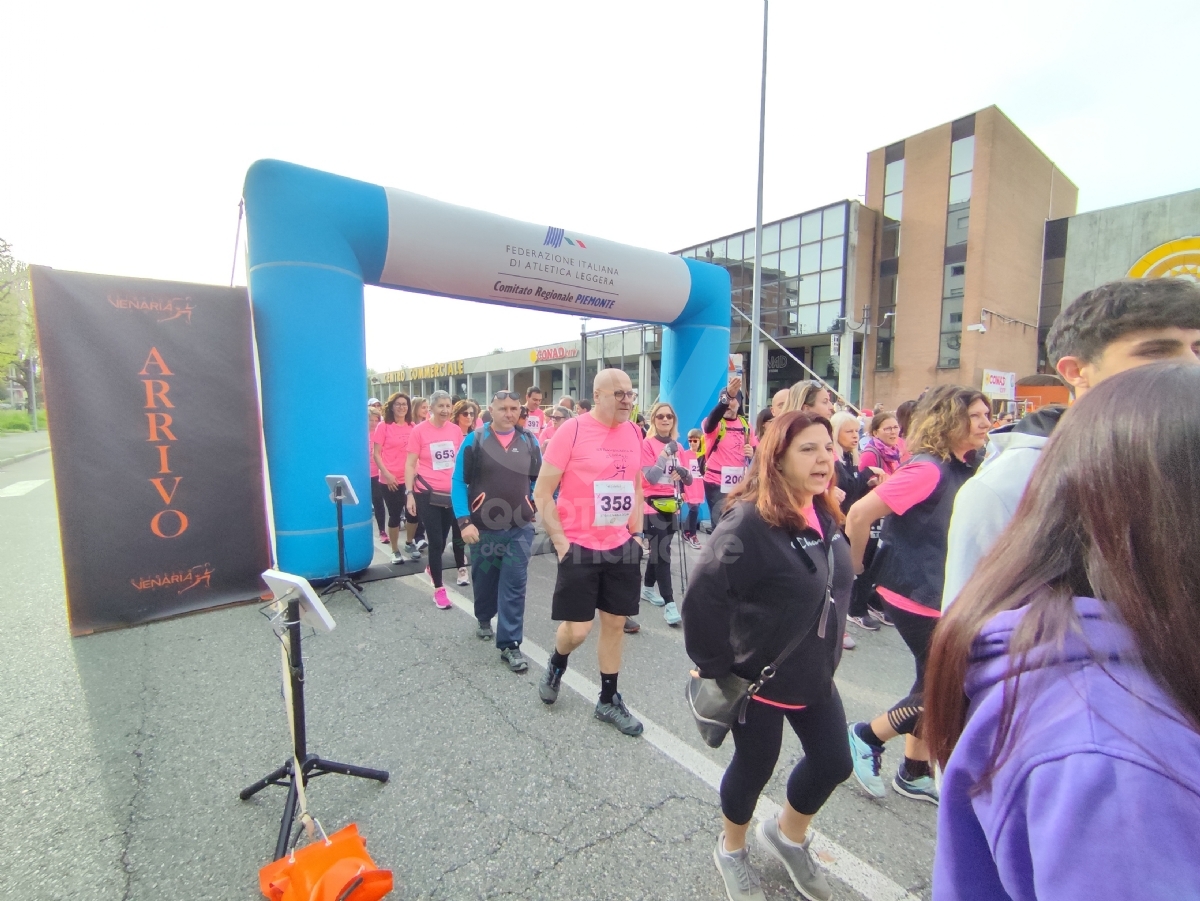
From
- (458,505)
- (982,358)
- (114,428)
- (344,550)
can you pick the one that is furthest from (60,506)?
(982,358)

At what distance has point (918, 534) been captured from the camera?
2.37 m

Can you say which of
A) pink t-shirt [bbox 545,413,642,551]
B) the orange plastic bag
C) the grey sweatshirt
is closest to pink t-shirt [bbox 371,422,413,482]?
pink t-shirt [bbox 545,413,642,551]

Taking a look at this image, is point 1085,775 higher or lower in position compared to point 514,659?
higher

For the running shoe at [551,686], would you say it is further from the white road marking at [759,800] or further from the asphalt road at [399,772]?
the white road marking at [759,800]

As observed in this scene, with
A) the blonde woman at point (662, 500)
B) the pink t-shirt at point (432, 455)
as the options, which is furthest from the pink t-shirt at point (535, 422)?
the blonde woman at point (662, 500)

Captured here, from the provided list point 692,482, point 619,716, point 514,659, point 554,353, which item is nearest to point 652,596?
point 692,482

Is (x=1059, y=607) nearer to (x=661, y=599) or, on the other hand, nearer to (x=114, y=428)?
(x=661, y=599)

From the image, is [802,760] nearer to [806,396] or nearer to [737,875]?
[737,875]

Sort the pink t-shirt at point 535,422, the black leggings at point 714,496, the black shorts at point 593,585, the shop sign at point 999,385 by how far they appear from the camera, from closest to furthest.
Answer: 1. the black shorts at point 593,585
2. the black leggings at point 714,496
3. the pink t-shirt at point 535,422
4. the shop sign at point 999,385

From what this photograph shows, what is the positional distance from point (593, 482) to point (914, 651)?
1778mm

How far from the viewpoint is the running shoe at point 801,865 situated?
1.91 metres

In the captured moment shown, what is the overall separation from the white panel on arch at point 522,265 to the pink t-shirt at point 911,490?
15.9 feet

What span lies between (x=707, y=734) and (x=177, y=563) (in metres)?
4.75

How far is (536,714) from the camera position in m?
3.08
